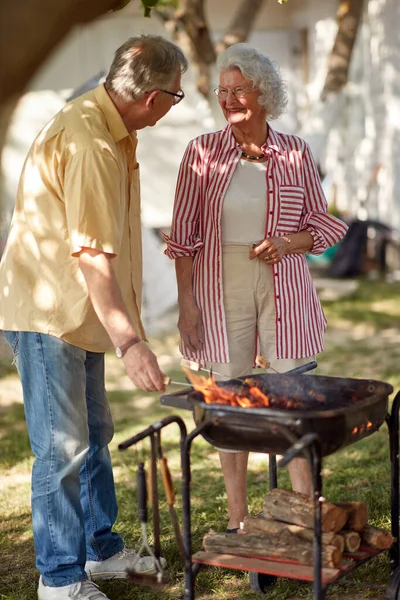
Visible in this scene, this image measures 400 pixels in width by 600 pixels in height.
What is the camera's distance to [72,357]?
11.5 ft

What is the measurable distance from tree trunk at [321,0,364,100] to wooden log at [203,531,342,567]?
9.64 metres

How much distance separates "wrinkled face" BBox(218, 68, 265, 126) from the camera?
12.9 ft

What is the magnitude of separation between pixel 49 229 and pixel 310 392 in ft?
3.80

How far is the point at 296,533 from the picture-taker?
3.55m

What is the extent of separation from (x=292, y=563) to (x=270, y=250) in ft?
4.27

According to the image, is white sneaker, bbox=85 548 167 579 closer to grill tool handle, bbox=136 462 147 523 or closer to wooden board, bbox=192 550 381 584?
wooden board, bbox=192 550 381 584

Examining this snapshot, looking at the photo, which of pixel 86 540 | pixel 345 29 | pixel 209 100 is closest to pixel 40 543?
pixel 86 540

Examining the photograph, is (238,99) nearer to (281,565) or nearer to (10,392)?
(281,565)

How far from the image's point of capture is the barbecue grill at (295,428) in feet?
9.98

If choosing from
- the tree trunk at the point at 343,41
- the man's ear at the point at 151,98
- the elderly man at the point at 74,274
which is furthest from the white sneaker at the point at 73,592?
the tree trunk at the point at 343,41

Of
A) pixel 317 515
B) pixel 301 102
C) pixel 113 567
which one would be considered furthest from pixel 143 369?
pixel 301 102

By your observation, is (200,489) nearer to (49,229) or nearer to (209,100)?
(49,229)

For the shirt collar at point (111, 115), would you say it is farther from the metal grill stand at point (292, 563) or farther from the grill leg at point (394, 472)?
the grill leg at point (394, 472)

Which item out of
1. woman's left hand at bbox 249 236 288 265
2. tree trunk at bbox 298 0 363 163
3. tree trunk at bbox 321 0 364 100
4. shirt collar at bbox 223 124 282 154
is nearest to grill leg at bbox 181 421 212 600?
woman's left hand at bbox 249 236 288 265
